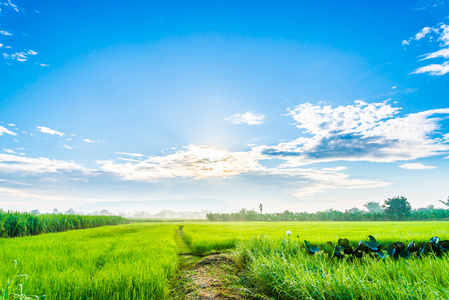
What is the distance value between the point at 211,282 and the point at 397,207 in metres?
61.3

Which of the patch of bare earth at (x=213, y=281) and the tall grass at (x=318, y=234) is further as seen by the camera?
the tall grass at (x=318, y=234)

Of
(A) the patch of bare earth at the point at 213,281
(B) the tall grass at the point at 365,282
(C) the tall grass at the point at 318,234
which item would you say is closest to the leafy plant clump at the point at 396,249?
(B) the tall grass at the point at 365,282

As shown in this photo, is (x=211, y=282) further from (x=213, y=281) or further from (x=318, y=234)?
(x=318, y=234)

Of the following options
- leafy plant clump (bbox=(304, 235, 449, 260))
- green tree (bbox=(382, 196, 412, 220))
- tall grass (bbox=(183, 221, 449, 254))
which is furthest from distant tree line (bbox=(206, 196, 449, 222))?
leafy plant clump (bbox=(304, 235, 449, 260))

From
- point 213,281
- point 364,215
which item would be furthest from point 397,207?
point 213,281

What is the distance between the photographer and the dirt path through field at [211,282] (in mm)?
3758

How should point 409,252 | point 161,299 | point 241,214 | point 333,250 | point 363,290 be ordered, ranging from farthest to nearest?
1. point 241,214
2. point 333,250
3. point 409,252
4. point 161,299
5. point 363,290

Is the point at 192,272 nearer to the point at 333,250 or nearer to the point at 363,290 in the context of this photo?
the point at 333,250

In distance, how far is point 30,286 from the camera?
2.96m

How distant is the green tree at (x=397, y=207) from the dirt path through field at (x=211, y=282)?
57.5 m

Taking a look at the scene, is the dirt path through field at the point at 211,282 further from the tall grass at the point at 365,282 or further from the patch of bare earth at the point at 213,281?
the tall grass at the point at 365,282

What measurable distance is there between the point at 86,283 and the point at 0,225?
17056 millimetres

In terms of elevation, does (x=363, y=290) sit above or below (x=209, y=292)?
above

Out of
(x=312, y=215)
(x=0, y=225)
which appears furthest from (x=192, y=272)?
(x=312, y=215)
